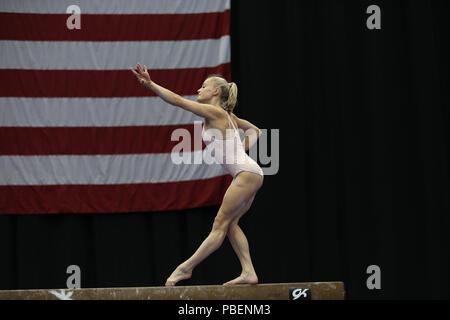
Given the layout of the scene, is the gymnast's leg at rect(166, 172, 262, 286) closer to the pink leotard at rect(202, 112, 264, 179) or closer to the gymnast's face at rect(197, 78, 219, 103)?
the pink leotard at rect(202, 112, 264, 179)

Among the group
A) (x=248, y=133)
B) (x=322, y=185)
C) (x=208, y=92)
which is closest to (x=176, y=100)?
(x=208, y=92)

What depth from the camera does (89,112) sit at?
18.9 feet

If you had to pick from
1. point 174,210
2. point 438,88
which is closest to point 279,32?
point 438,88

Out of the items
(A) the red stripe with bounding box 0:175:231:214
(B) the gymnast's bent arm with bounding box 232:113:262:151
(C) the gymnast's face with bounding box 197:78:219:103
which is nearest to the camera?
(C) the gymnast's face with bounding box 197:78:219:103

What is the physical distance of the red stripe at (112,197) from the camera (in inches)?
222

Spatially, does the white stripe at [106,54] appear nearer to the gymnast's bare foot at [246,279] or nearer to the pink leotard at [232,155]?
the pink leotard at [232,155]

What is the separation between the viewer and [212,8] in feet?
19.1

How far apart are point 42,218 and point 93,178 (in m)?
0.63

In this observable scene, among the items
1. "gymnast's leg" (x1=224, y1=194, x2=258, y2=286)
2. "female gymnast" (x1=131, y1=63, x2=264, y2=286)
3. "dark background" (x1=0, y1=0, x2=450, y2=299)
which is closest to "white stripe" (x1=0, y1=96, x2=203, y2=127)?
"dark background" (x1=0, y1=0, x2=450, y2=299)

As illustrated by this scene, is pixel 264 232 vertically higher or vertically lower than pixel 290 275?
higher

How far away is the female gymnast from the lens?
3807mm

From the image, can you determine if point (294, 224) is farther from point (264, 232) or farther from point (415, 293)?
point (415, 293)

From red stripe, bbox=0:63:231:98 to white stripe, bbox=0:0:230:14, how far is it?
0.59 meters

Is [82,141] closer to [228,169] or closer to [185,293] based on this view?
[228,169]
